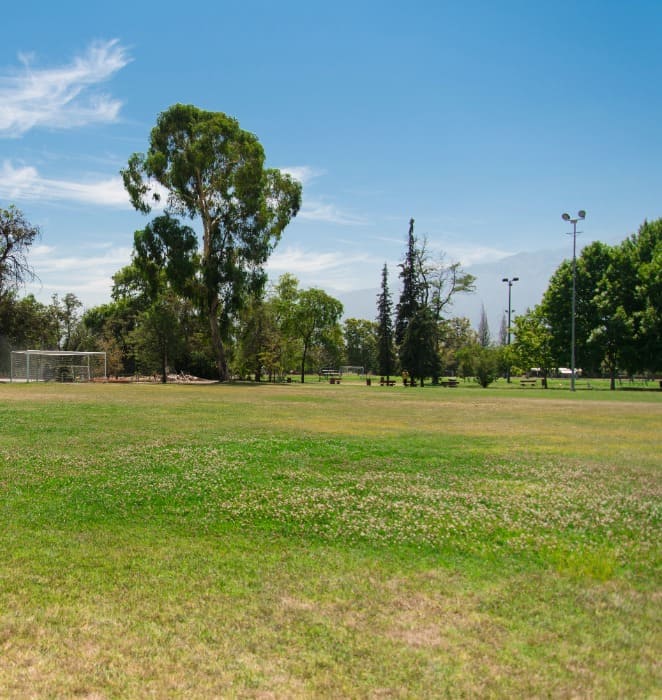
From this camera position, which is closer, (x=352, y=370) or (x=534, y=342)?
(x=534, y=342)

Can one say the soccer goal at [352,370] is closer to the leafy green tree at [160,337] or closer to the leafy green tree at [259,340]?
the leafy green tree at [259,340]

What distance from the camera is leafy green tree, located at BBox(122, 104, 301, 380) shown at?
49875mm

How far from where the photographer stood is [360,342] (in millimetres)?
116625

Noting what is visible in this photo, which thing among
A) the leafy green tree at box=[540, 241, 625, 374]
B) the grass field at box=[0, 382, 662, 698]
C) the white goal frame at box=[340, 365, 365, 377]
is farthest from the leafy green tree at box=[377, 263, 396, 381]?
the grass field at box=[0, 382, 662, 698]

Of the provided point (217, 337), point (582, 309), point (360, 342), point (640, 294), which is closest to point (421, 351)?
point (582, 309)

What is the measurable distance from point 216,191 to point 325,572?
162 ft

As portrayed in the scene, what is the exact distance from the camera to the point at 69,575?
591 centimetres

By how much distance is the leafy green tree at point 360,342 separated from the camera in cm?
11556

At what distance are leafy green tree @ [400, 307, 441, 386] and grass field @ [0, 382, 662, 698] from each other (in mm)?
52506

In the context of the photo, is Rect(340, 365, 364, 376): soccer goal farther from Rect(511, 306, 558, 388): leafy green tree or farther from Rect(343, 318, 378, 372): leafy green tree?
Rect(511, 306, 558, 388): leafy green tree

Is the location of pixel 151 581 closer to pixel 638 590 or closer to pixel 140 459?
pixel 638 590

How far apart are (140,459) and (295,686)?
7.83 metres

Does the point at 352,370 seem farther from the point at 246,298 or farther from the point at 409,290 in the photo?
the point at 246,298

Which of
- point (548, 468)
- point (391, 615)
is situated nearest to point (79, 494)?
point (391, 615)
